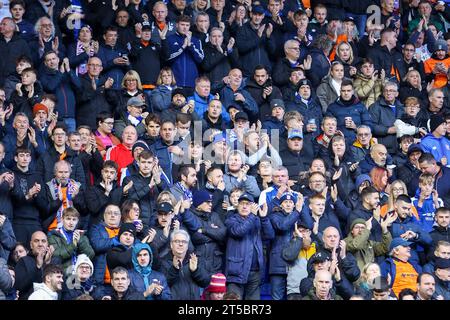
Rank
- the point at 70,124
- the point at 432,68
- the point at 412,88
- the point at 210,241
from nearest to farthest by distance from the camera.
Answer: the point at 210,241 → the point at 70,124 → the point at 412,88 → the point at 432,68

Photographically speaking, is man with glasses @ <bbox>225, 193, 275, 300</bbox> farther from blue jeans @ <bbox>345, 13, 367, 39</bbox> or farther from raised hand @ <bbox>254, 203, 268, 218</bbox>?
blue jeans @ <bbox>345, 13, 367, 39</bbox>

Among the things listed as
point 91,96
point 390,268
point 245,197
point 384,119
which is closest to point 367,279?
point 390,268

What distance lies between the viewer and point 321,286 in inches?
728

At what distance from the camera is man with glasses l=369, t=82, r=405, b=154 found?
2266 centimetres

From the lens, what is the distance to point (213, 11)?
23.7 metres

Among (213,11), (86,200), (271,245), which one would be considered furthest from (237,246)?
(213,11)

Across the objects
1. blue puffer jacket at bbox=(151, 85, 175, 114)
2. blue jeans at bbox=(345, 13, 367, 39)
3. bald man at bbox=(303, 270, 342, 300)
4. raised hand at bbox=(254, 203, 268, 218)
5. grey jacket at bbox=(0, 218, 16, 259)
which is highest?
blue jeans at bbox=(345, 13, 367, 39)

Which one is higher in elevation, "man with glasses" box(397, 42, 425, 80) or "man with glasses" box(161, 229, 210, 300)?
"man with glasses" box(397, 42, 425, 80)

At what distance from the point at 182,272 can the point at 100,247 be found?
2.97 feet

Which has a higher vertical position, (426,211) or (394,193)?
(394,193)

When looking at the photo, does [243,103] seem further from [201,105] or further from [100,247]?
[100,247]

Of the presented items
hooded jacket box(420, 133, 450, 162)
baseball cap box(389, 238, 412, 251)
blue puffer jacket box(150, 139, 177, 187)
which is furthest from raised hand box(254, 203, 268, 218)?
hooded jacket box(420, 133, 450, 162)

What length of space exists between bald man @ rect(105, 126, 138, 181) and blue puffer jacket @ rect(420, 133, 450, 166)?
13.3 ft
